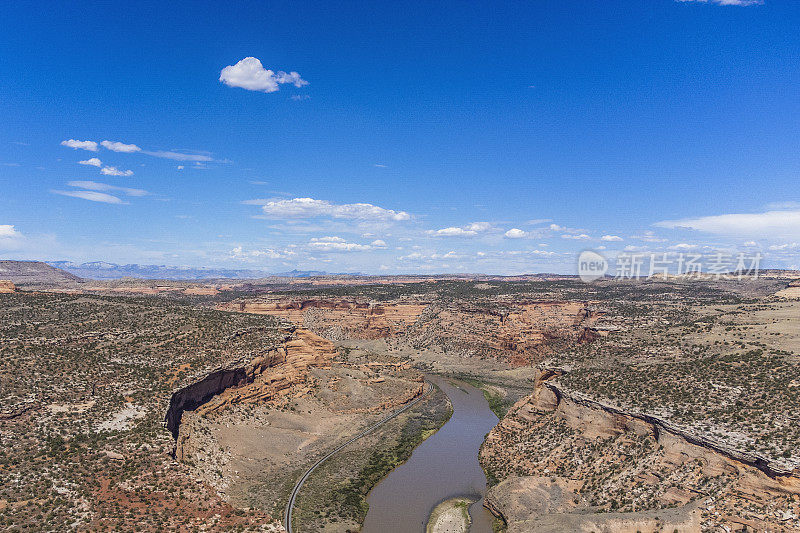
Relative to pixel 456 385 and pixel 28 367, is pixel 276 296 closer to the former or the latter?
pixel 456 385

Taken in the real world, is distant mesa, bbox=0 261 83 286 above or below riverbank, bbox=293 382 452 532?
above

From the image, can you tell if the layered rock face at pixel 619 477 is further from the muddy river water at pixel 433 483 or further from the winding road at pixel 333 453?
the winding road at pixel 333 453

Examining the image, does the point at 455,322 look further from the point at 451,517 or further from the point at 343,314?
the point at 451,517

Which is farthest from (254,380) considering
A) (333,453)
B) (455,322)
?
(455,322)

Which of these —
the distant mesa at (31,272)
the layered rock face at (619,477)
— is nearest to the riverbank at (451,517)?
the layered rock face at (619,477)

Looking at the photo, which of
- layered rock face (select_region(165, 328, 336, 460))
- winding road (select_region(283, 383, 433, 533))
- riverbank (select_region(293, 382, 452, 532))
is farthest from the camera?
layered rock face (select_region(165, 328, 336, 460))

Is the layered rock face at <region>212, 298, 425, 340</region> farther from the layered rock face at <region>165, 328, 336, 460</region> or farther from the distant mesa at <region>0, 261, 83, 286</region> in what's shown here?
the distant mesa at <region>0, 261, 83, 286</region>

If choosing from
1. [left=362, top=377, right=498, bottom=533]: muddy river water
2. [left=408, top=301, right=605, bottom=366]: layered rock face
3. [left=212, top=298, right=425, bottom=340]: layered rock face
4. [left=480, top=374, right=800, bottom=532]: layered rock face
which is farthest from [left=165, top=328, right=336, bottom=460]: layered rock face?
[left=212, top=298, right=425, bottom=340]: layered rock face
